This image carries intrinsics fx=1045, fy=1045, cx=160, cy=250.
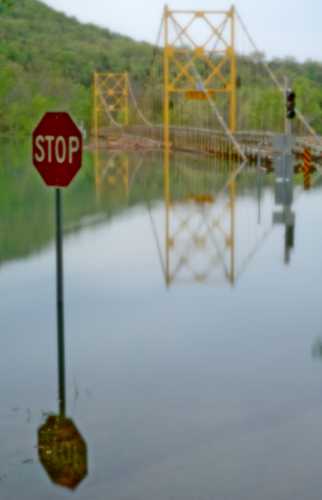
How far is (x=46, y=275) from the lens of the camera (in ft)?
44.4

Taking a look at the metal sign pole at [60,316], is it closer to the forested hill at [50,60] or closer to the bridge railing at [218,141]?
the bridge railing at [218,141]

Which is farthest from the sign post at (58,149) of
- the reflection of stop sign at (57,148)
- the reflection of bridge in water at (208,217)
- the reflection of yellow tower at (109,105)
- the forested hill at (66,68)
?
the reflection of yellow tower at (109,105)

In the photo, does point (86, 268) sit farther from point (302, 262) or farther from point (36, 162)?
point (36, 162)

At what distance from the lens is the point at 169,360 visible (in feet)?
28.4

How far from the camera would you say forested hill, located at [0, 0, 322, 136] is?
91081mm

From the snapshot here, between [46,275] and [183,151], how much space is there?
4904cm

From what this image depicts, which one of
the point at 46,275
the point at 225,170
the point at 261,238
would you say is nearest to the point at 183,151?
the point at 225,170

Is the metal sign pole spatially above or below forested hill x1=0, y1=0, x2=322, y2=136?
below

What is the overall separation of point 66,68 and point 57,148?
12693 cm

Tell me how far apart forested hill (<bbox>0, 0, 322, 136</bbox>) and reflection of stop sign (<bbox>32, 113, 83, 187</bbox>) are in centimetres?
5388

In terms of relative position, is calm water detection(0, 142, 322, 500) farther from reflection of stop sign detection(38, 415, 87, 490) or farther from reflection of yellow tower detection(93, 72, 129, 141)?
reflection of yellow tower detection(93, 72, 129, 141)

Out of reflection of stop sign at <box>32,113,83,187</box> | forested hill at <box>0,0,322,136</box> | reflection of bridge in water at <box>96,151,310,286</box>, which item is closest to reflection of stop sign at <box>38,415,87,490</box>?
reflection of stop sign at <box>32,113,83,187</box>

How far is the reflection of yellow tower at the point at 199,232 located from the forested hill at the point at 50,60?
68622mm

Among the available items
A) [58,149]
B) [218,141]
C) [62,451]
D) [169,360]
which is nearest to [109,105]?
[218,141]
